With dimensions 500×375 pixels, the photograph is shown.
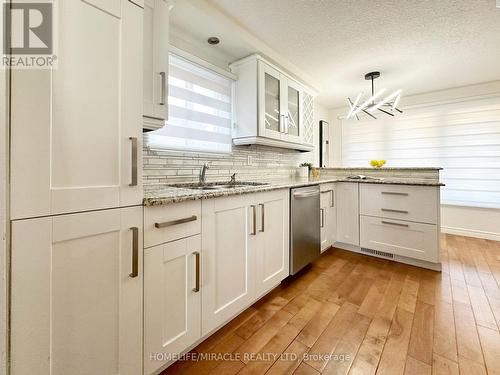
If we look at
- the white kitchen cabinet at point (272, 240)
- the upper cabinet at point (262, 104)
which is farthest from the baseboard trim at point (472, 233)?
the white kitchen cabinet at point (272, 240)

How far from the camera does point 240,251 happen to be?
1548 millimetres

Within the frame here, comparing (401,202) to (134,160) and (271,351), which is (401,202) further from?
(134,160)

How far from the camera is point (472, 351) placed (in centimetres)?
131

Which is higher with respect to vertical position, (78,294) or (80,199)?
(80,199)

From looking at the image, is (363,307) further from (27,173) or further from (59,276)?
(27,173)

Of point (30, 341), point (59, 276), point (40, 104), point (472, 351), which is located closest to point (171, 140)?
point (40, 104)

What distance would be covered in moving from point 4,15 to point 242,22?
171 cm

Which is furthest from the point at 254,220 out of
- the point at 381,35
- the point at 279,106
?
the point at 381,35

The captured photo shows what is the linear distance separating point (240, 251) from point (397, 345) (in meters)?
1.11

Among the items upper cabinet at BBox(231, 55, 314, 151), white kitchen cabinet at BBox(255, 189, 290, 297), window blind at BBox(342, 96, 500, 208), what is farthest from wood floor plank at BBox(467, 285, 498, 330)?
window blind at BBox(342, 96, 500, 208)

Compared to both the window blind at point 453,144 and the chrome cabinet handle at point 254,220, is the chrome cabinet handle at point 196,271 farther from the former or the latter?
the window blind at point 453,144

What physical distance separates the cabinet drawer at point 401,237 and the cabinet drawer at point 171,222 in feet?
7.73

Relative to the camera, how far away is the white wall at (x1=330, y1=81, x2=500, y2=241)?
3414 millimetres

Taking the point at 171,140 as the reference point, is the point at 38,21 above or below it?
above
